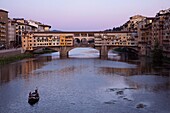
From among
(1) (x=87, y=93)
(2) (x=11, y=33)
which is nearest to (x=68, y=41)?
(2) (x=11, y=33)

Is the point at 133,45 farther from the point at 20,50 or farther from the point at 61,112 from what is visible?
the point at 61,112

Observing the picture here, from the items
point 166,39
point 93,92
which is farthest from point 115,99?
point 166,39

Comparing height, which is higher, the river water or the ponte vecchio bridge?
the ponte vecchio bridge

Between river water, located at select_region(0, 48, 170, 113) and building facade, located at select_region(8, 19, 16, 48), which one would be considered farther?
building facade, located at select_region(8, 19, 16, 48)

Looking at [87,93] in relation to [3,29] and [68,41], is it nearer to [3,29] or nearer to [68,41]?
[68,41]

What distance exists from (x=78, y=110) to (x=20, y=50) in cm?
3105

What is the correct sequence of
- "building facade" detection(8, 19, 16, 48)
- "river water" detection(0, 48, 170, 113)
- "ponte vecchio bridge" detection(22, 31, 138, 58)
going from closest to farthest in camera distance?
"river water" detection(0, 48, 170, 113) < "ponte vecchio bridge" detection(22, 31, 138, 58) < "building facade" detection(8, 19, 16, 48)

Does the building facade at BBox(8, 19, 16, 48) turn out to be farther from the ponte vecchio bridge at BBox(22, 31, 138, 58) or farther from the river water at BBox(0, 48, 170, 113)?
the river water at BBox(0, 48, 170, 113)

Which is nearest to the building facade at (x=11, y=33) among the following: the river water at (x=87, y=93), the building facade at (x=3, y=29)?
the building facade at (x=3, y=29)

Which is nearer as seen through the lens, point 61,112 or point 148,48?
point 61,112

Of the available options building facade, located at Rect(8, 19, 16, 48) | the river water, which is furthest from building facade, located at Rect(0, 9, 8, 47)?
the river water

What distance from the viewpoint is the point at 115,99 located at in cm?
1448

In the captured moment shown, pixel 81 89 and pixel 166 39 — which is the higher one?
pixel 166 39

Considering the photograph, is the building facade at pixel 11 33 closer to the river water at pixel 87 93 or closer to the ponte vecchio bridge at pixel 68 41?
the ponte vecchio bridge at pixel 68 41
